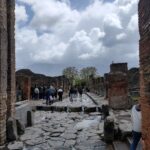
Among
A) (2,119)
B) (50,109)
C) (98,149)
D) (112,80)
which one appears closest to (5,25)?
(2,119)

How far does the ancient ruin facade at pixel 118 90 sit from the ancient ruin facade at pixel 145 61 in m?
10.2

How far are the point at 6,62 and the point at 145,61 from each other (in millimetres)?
6716

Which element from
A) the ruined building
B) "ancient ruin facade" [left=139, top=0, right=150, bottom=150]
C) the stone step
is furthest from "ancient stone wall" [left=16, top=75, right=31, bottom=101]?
"ancient ruin facade" [left=139, top=0, right=150, bottom=150]

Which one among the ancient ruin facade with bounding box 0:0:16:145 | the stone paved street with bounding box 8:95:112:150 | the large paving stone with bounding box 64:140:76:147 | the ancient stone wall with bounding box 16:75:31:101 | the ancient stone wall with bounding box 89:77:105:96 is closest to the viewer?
the stone paved street with bounding box 8:95:112:150

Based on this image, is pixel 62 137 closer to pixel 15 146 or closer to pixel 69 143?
pixel 69 143

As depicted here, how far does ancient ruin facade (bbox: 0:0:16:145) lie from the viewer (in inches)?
418

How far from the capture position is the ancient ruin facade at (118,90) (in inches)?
625

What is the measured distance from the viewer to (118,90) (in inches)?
635

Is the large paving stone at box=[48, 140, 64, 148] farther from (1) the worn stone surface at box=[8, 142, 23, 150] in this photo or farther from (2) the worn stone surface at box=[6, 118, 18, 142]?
(2) the worn stone surface at box=[6, 118, 18, 142]

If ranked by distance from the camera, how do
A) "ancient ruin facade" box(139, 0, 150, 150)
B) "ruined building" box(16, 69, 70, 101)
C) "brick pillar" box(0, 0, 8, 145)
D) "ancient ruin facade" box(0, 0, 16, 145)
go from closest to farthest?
"ancient ruin facade" box(139, 0, 150, 150), "brick pillar" box(0, 0, 8, 145), "ancient ruin facade" box(0, 0, 16, 145), "ruined building" box(16, 69, 70, 101)

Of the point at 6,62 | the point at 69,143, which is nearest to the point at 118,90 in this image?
the point at 69,143

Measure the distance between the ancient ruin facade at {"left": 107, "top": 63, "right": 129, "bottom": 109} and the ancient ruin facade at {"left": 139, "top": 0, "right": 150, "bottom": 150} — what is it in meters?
10.2

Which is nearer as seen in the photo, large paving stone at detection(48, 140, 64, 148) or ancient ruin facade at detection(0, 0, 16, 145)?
large paving stone at detection(48, 140, 64, 148)

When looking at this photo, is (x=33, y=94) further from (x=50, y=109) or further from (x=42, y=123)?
(x=42, y=123)
